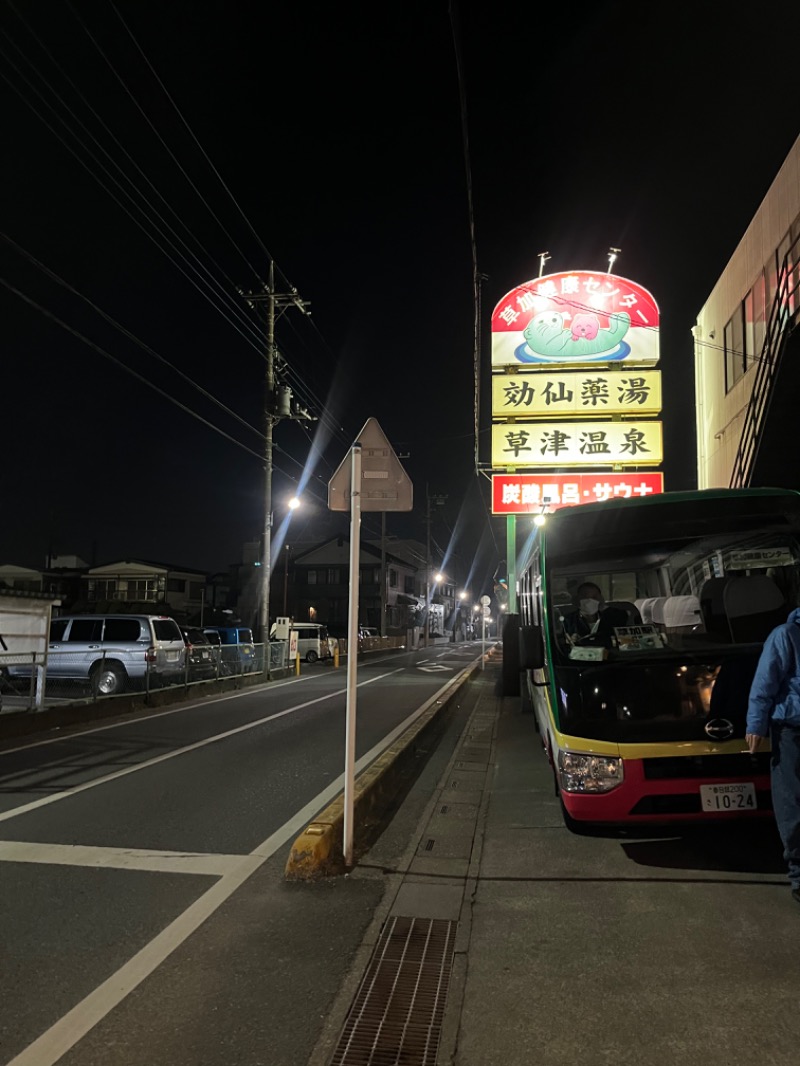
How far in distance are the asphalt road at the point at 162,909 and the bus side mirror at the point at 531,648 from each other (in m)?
1.96

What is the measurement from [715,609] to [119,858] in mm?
4899

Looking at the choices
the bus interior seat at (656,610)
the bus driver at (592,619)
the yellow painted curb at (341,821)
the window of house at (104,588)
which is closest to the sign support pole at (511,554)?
the yellow painted curb at (341,821)

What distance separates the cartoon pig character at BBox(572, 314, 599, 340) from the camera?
17078 mm

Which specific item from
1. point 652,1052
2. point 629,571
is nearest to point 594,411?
point 629,571

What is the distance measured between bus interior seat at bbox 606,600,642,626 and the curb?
8.76 feet

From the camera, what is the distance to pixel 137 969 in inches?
145

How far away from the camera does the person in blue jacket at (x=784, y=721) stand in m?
4.27

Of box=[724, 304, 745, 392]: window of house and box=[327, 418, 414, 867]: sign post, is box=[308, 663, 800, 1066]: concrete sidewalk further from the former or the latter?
box=[724, 304, 745, 392]: window of house

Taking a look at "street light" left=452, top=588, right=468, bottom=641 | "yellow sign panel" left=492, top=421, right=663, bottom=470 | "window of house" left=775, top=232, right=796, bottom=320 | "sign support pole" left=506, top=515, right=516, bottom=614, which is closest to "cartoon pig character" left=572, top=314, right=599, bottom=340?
"yellow sign panel" left=492, top=421, right=663, bottom=470

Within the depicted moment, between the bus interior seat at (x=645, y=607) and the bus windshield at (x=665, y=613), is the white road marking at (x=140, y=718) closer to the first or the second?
the bus windshield at (x=665, y=613)

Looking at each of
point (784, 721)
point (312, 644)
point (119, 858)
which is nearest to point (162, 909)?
point (119, 858)

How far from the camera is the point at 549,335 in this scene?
1741 centimetres

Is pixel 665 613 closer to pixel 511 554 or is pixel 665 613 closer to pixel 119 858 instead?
pixel 119 858

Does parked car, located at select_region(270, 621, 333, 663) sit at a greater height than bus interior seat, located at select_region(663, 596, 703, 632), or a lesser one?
lesser
